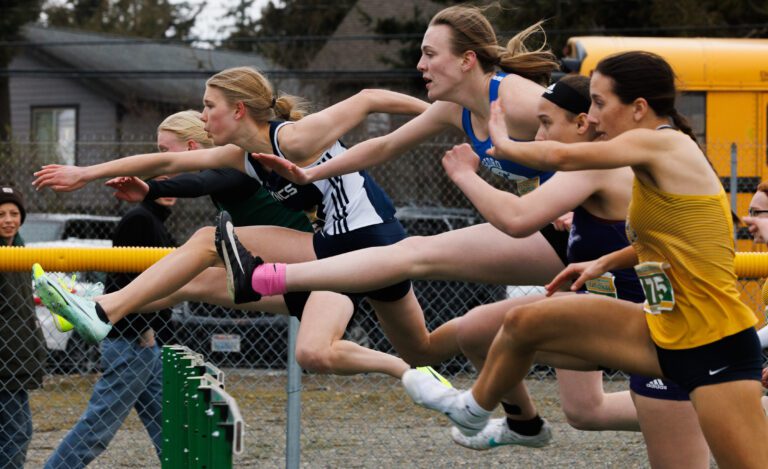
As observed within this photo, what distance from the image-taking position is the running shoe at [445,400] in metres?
4.83

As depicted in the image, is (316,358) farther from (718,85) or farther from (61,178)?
(718,85)

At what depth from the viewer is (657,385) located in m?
4.92

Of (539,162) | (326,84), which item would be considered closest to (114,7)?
(326,84)

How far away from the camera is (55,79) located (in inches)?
1215

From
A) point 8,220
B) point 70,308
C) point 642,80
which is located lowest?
point 70,308

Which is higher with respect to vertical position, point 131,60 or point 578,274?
point 131,60

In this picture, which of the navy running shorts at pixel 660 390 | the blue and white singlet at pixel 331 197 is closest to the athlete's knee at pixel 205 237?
the blue and white singlet at pixel 331 197

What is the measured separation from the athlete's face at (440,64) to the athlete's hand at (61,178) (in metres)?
1.87

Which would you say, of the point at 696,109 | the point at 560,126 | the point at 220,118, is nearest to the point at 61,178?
the point at 220,118

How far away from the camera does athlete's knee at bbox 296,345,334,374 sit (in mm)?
5801

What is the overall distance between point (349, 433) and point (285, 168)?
152 inches

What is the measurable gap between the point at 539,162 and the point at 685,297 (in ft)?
2.28

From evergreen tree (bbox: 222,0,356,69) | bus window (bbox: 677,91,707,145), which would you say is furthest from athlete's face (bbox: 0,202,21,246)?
evergreen tree (bbox: 222,0,356,69)

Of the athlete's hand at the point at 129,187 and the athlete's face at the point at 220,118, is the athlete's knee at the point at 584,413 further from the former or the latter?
the athlete's hand at the point at 129,187
